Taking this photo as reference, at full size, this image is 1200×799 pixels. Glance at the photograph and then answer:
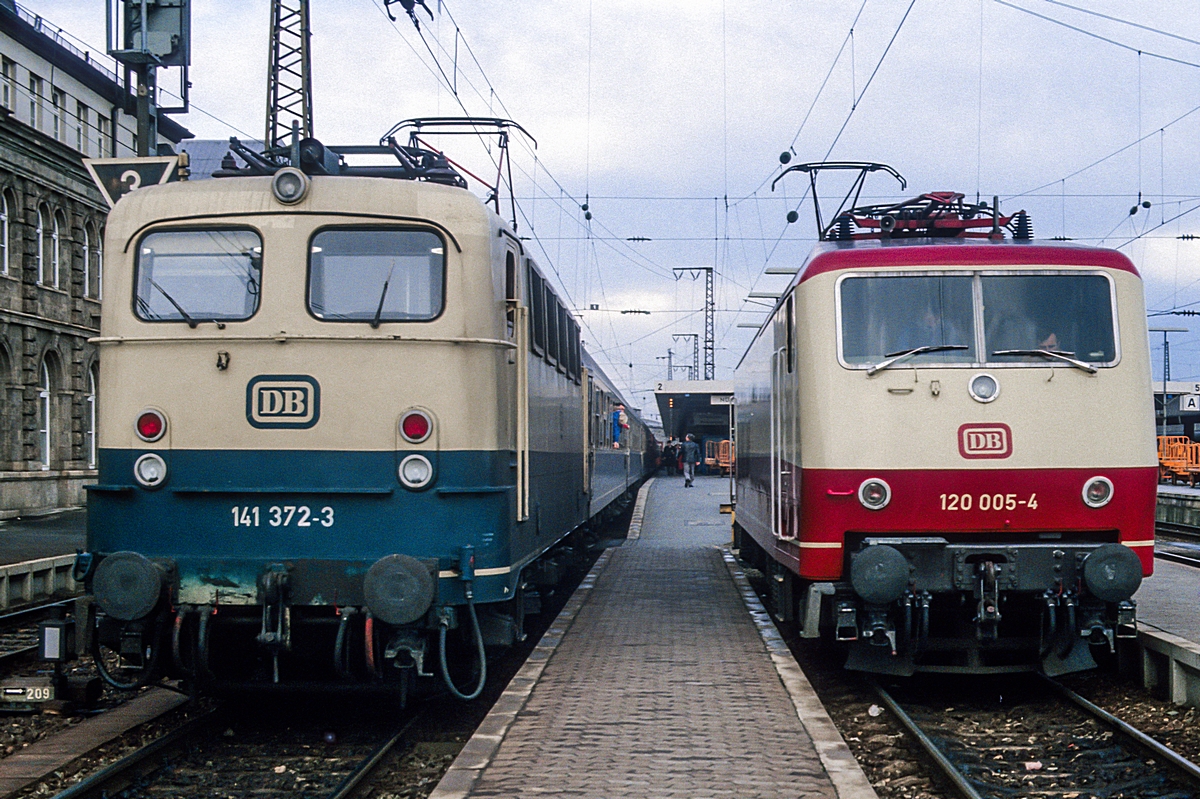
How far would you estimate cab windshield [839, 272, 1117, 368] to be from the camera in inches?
345

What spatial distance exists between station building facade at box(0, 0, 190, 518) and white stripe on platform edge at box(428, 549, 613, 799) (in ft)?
74.5

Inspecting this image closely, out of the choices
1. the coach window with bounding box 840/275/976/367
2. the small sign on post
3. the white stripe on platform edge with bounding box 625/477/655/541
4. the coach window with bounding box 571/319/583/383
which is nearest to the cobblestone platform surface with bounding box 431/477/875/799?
the coach window with bounding box 840/275/976/367

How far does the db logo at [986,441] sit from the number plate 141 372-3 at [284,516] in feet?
13.8

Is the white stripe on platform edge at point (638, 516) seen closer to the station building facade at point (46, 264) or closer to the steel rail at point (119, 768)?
the station building facade at point (46, 264)

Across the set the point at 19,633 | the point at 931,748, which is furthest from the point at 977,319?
the point at 19,633

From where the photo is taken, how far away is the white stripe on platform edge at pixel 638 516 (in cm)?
2453

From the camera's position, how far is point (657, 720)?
7.73 m

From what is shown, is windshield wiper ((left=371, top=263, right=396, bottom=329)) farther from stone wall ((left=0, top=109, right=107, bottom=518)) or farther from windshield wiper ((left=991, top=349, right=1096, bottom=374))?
stone wall ((left=0, top=109, right=107, bottom=518))

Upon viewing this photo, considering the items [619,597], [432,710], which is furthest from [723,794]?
[619,597]

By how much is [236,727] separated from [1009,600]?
5.26 metres

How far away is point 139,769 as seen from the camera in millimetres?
6949

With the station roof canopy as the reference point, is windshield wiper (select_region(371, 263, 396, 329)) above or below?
below

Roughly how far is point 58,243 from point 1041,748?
30.7 m

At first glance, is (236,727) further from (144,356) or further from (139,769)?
(144,356)
